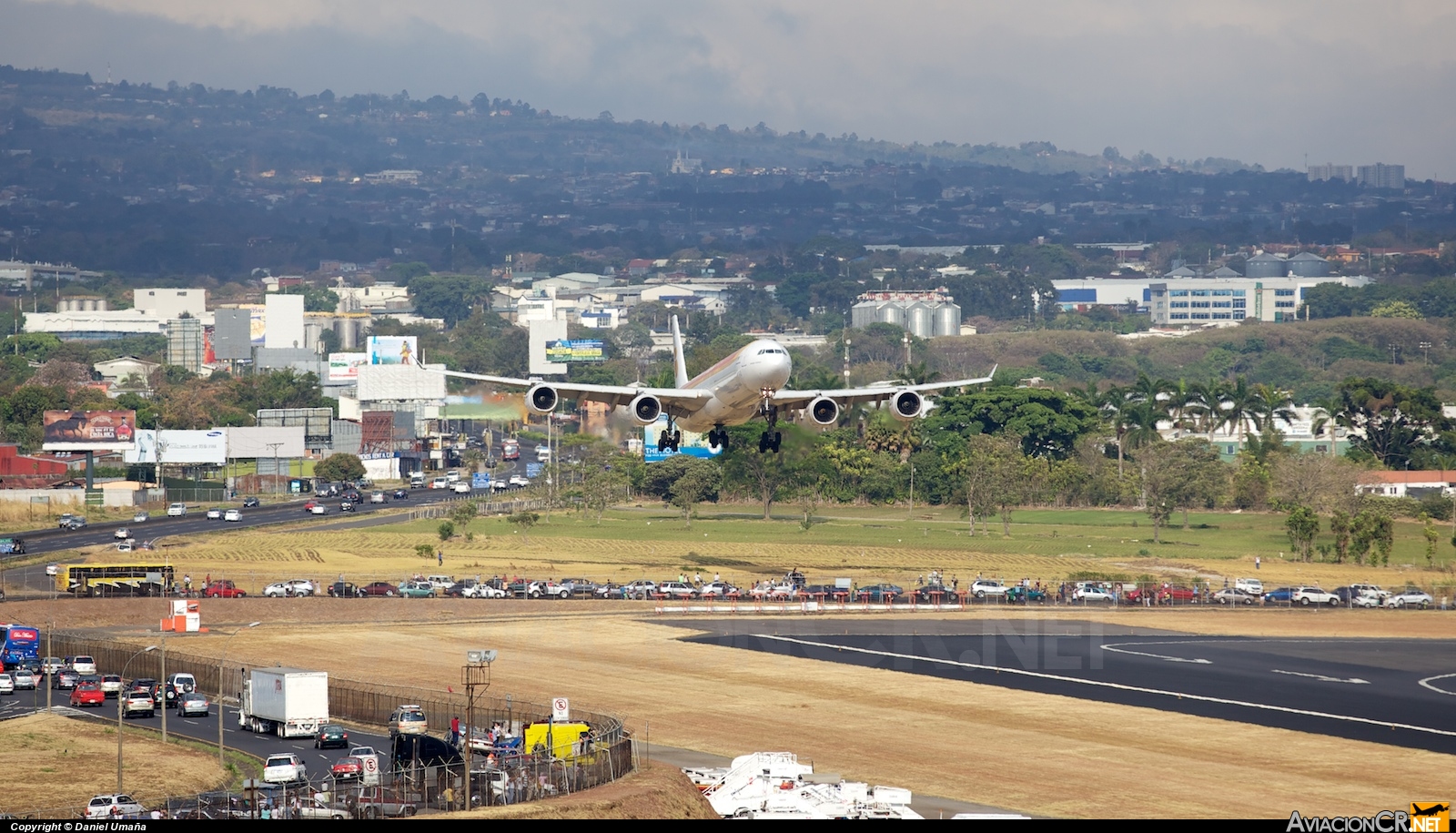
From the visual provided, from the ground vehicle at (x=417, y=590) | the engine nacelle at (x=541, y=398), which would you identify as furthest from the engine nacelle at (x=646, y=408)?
the ground vehicle at (x=417, y=590)

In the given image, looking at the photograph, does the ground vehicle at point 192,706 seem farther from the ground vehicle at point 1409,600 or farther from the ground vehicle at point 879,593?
the ground vehicle at point 1409,600

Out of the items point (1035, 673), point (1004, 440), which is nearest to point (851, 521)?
point (1004, 440)

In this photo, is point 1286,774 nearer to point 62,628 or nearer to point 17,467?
point 62,628

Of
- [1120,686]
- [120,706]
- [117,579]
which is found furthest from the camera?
[117,579]

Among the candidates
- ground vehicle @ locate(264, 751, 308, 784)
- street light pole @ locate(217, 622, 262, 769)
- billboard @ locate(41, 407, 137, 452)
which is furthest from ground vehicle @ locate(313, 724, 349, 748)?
billboard @ locate(41, 407, 137, 452)

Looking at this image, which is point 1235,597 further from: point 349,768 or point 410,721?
point 349,768

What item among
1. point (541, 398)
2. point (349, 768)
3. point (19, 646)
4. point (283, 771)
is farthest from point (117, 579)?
point (349, 768)

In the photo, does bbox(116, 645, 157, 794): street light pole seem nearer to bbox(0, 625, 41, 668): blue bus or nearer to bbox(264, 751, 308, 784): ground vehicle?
bbox(264, 751, 308, 784): ground vehicle
